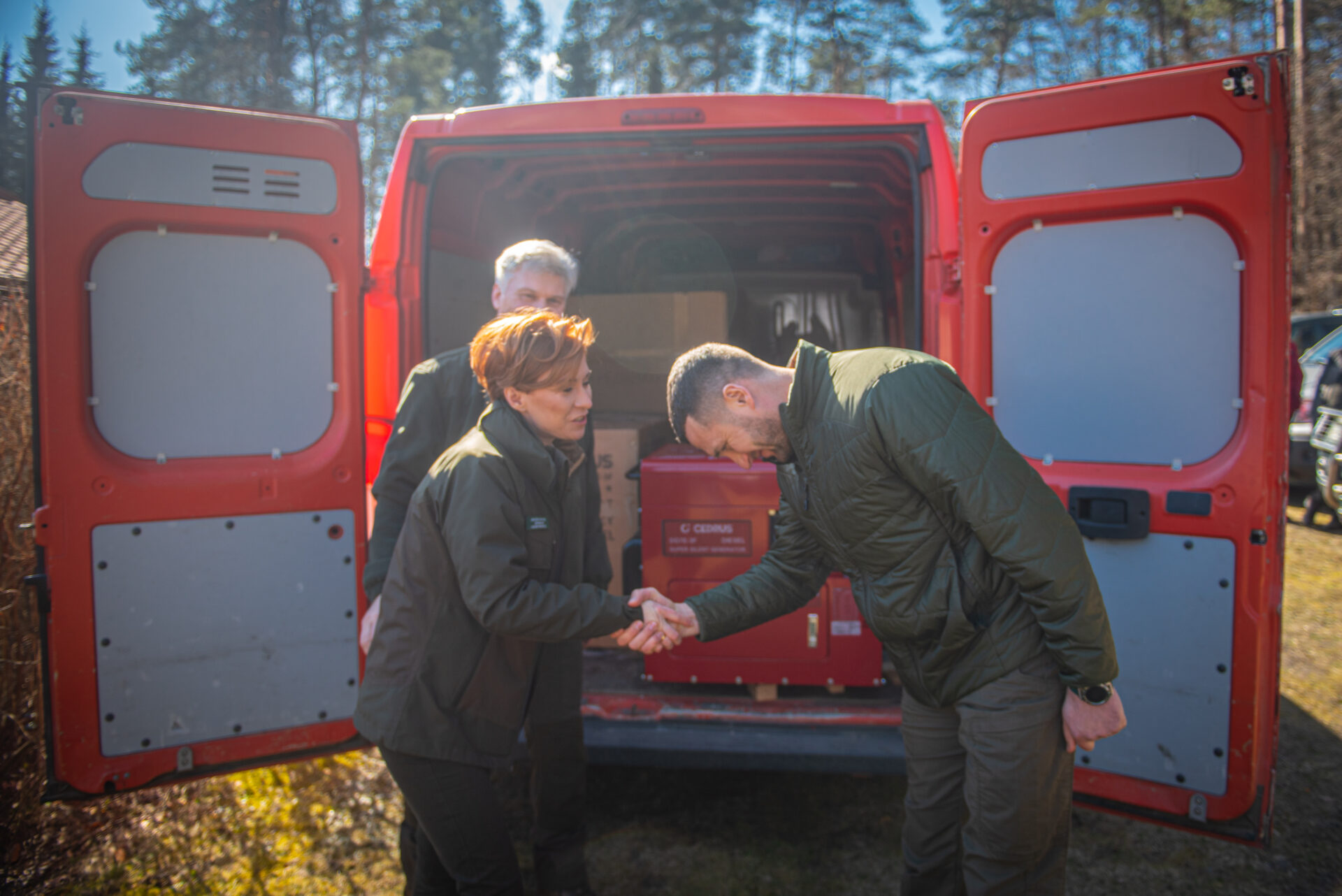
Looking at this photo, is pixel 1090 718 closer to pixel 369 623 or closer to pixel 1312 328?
pixel 369 623

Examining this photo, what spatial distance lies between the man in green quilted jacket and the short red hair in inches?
10.6

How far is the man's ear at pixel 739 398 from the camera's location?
177 cm

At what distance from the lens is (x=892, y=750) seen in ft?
7.59

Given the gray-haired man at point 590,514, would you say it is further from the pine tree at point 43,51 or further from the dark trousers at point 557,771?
the pine tree at point 43,51

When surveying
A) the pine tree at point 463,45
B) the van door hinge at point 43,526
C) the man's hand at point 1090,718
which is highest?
the pine tree at point 463,45

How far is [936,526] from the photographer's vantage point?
63.1 inches

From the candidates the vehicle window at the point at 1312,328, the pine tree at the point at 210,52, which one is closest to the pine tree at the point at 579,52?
the pine tree at the point at 210,52

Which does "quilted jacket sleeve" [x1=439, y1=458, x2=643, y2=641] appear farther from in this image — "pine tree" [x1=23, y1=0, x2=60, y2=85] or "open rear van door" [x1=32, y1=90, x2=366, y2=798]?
"pine tree" [x1=23, y1=0, x2=60, y2=85]

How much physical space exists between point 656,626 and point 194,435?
54.7 inches

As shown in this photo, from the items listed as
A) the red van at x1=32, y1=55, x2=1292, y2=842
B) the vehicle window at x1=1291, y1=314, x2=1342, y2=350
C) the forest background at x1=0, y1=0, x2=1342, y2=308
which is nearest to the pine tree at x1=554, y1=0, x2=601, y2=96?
the forest background at x1=0, y1=0, x2=1342, y2=308

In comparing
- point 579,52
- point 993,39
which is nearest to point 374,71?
point 579,52

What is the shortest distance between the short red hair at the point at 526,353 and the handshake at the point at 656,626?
59 cm

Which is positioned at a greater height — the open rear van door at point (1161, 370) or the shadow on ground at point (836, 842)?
the open rear van door at point (1161, 370)

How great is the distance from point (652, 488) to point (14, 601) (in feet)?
7.30
